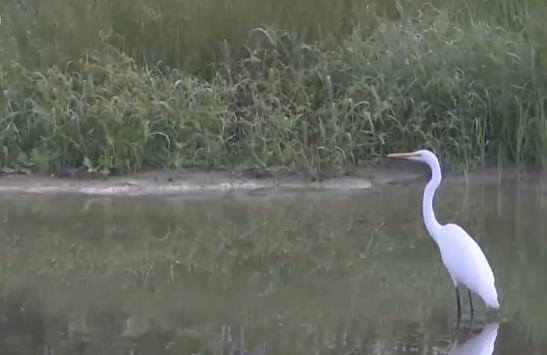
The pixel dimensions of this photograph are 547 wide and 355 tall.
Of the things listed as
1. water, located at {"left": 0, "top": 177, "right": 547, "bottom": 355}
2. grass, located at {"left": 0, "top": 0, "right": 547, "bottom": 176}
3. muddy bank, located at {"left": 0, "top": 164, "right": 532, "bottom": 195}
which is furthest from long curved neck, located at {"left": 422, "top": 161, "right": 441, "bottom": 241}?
grass, located at {"left": 0, "top": 0, "right": 547, "bottom": 176}

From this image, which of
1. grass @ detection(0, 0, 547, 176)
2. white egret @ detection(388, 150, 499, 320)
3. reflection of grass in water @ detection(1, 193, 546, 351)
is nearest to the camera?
white egret @ detection(388, 150, 499, 320)

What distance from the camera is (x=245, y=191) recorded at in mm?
10039

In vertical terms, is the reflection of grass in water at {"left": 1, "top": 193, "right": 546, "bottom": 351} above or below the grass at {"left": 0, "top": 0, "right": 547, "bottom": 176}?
below

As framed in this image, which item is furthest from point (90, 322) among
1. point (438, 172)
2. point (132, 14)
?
point (132, 14)

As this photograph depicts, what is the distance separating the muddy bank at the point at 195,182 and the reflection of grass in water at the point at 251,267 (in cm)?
37

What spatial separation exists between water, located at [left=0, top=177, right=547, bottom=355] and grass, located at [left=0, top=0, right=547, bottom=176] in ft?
1.71

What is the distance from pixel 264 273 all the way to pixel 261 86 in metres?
3.35

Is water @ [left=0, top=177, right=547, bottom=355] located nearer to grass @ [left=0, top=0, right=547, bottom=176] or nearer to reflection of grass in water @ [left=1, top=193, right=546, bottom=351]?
reflection of grass in water @ [left=1, top=193, right=546, bottom=351]

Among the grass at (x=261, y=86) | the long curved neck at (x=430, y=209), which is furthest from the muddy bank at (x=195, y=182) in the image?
the long curved neck at (x=430, y=209)

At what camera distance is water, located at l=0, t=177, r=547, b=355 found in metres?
6.41

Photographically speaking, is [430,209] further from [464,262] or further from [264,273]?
[264,273]

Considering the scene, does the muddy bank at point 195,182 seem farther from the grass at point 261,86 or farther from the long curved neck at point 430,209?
the long curved neck at point 430,209

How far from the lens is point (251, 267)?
787cm

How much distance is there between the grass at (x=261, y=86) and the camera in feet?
33.8
